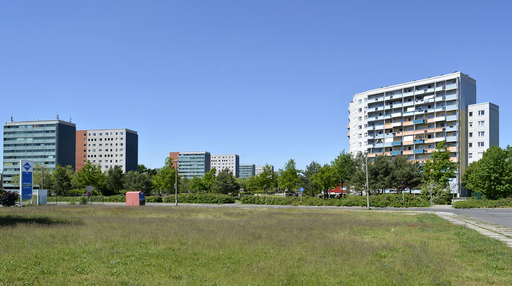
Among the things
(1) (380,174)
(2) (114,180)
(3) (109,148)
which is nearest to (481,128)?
(1) (380,174)

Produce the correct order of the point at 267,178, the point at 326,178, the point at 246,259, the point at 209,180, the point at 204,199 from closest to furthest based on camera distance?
the point at 246,259
the point at 326,178
the point at 204,199
the point at 267,178
the point at 209,180

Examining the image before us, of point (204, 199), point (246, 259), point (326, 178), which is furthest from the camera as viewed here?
point (204, 199)

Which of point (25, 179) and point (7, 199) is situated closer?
point (25, 179)

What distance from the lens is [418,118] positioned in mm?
97375

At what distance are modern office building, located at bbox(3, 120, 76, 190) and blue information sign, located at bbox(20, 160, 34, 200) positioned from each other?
121 meters

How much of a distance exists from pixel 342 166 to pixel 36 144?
15180 centimetres

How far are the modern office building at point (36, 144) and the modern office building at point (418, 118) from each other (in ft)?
432

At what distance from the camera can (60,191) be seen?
8894cm

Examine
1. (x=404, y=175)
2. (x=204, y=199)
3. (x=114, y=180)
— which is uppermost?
(x=404, y=175)

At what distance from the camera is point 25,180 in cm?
4916

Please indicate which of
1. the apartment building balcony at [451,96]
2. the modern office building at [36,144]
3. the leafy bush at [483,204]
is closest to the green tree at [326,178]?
the leafy bush at [483,204]

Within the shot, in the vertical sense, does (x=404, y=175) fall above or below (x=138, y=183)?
above

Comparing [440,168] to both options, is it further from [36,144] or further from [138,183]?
[36,144]

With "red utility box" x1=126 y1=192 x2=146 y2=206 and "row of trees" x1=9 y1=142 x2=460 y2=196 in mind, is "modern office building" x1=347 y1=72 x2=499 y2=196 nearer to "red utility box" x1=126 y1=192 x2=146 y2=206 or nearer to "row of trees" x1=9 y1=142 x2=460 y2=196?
"row of trees" x1=9 y1=142 x2=460 y2=196
